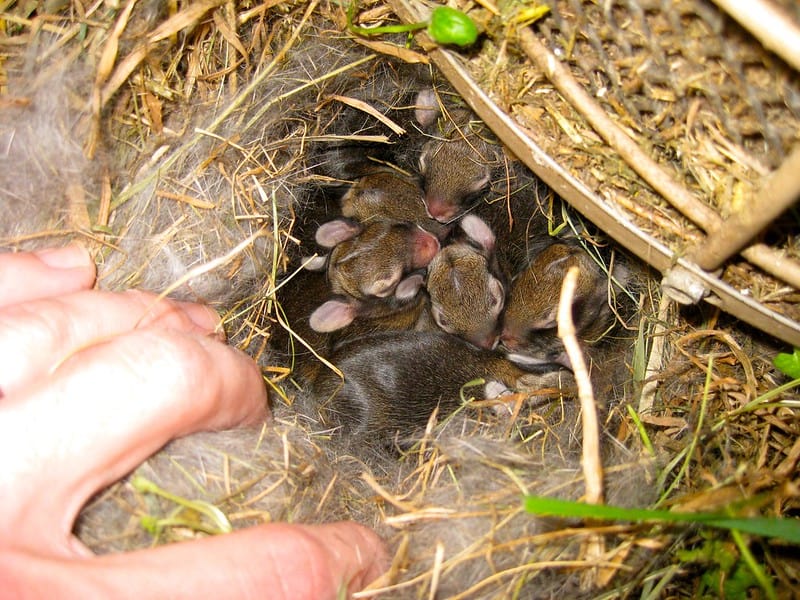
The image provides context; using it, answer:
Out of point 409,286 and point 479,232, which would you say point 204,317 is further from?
point 479,232

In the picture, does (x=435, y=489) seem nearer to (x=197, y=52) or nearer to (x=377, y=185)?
(x=377, y=185)

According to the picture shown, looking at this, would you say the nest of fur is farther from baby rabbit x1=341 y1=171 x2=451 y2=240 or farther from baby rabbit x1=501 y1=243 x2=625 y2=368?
baby rabbit x1=341 y1=171 x2=451 y2=240

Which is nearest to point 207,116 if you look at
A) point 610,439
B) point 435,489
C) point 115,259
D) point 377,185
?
point 115,259

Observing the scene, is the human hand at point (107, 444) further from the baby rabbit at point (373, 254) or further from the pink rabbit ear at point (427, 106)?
the pink rabbit ear at point (427, 106)

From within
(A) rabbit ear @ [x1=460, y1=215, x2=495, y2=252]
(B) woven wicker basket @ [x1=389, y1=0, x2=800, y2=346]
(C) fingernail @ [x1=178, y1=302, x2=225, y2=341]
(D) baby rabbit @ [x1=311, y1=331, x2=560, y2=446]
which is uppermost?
(B) woven wicker basket @ [x1=389, y1=0, x2=800, y2=346]

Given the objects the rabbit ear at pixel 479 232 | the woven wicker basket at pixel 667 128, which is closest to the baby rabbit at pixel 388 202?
the rabbit ear at pixel 479 232

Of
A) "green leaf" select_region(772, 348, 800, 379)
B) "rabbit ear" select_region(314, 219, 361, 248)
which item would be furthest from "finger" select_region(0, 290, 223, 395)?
"green leaf" select_region(772, 348, 800, 379)

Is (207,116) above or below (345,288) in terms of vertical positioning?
above
